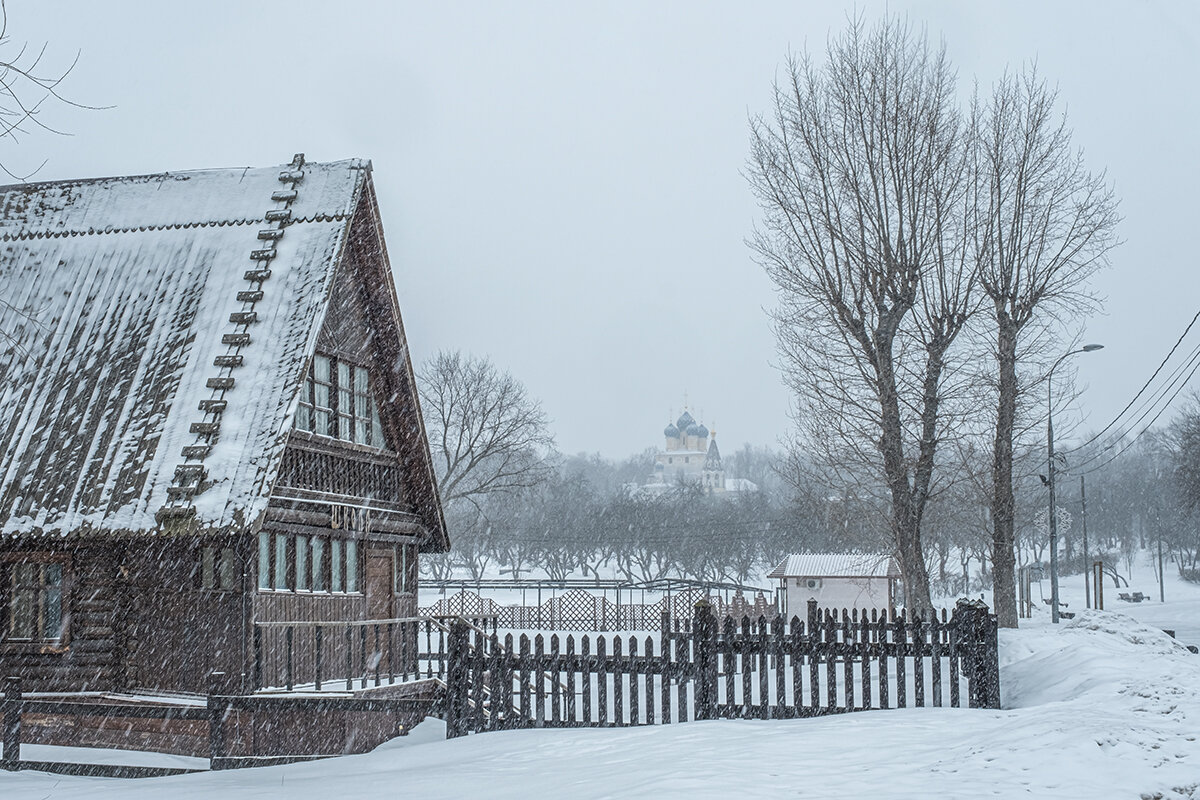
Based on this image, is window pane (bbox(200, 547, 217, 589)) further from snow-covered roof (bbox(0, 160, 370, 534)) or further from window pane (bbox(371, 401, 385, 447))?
window pane (bbox(371, 401, 385, 447))

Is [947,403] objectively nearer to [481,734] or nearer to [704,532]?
[481,734]

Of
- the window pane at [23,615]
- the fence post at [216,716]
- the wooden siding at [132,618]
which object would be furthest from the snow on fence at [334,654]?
the fence post at [216,716]

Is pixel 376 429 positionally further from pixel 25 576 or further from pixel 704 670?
pixel 704 670

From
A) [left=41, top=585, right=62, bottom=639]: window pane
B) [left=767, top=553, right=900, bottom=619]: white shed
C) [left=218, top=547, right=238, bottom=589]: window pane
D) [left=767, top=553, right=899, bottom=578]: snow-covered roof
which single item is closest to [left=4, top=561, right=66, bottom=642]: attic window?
[left=41, top=585, right=62, bottom=639]: window pane

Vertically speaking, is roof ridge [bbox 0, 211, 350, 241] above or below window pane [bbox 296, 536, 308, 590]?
above

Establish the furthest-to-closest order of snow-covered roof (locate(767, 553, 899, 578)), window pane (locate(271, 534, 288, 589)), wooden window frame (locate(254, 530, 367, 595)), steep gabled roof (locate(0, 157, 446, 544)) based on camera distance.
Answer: snow-covered roof (locate(767, 553, 899, 578))
window pane (locate(271, 534, 288, 589))
wooden window frame (locate(254, 530, 367, 595))
steep gabled roof (locate(0, 157, 446, 544))

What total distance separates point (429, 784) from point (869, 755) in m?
3.65

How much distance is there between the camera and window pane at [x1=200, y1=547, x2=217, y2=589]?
17031mm

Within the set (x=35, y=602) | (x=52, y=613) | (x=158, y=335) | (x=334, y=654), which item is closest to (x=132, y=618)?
(x=52, y=613)

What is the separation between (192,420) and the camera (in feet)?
54.5

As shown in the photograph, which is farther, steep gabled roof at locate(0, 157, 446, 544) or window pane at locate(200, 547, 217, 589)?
window pane at locate(200, 547, 217, 589)

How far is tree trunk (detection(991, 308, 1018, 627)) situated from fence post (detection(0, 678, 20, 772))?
63.3ft

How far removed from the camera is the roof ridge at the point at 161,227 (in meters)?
18.7

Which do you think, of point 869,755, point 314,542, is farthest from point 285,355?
point 869,755
